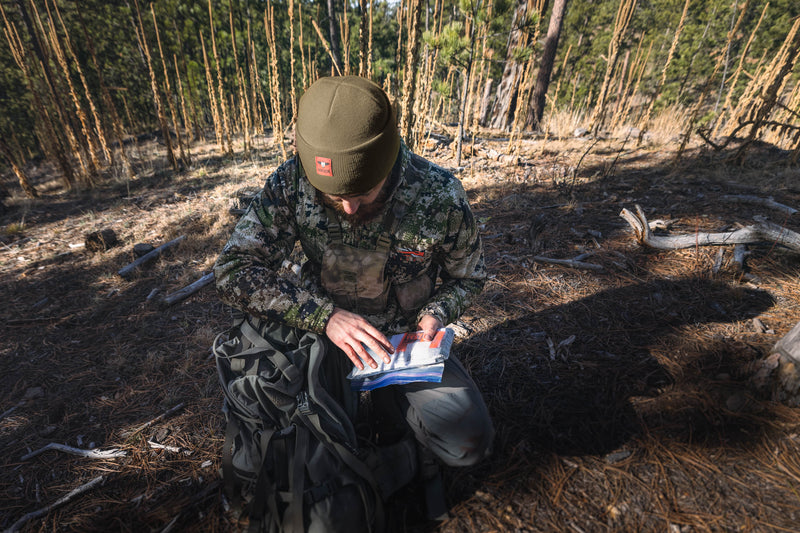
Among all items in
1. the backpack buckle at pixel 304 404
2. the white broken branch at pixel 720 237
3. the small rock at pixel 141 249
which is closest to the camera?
the backpack buckle at pixel 304 404

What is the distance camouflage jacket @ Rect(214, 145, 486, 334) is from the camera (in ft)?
4.59

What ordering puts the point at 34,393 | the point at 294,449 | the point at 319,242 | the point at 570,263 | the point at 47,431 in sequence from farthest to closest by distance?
the point at 570,263
the point at 34,393
the point at 47,431
the point at 319,242
the point at 294,449

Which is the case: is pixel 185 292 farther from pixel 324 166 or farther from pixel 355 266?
pixel 324 166

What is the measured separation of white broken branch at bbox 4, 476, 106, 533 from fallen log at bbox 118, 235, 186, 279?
8.84ft

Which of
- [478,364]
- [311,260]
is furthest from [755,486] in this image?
[311,260]

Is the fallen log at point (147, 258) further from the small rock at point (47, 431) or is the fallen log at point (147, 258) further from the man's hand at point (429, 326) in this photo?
the man's hand at point (429, 326)

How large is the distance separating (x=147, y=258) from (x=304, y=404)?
3.72 meters

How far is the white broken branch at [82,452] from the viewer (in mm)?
1691

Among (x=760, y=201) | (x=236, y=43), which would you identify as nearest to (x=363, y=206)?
(x=760, y=201)

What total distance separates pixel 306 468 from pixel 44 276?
466 centimetres

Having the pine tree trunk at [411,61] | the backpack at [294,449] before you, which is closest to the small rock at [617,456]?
the backpack at [294,449]

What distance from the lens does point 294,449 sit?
1245 millimetres

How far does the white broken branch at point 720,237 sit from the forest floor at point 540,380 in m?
0.11

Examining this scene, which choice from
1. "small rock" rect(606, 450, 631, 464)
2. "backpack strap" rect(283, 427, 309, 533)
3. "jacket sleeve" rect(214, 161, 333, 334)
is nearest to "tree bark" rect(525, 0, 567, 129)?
"jacket sleeve" rect(214, 161, 333, 334)
